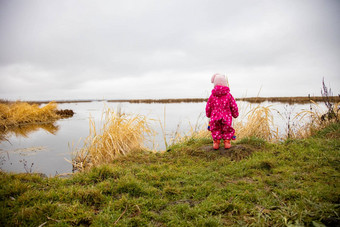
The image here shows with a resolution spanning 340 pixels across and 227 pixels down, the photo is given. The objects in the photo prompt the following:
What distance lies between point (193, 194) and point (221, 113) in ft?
8.05

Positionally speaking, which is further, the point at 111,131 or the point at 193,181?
the point at 111,131

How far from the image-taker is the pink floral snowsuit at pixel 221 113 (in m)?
4.73

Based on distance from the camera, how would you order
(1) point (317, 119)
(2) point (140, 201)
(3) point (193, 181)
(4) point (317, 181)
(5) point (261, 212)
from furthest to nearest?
1. (1) point (317, 119)
2. (3) point (193, 181)
3. (4) point (317, 181)
4. (2) point (140, 201)
5. (5) point (261, 212)

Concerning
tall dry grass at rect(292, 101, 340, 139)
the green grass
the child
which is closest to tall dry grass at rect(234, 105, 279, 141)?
tall dry grass at rect(292, 101, 340, 139)

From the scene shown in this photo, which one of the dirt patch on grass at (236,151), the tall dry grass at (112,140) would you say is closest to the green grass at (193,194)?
the dirt patch on grass at (236,151)

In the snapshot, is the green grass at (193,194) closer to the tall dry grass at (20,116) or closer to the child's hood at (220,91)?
the child's hood at (220,91)

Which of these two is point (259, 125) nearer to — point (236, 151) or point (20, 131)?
point (236, 151)

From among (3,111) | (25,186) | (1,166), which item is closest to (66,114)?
(3,111)

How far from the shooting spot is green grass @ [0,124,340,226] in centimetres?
215

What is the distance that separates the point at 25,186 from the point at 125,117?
370 centimetres

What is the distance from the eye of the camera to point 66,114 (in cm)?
1744

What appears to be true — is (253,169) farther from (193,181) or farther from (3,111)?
(3,111)

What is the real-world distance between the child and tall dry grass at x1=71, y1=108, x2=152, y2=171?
2223mm

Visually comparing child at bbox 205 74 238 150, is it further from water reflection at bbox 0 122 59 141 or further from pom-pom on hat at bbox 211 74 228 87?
water reflection at bbox 0 122 59 141
